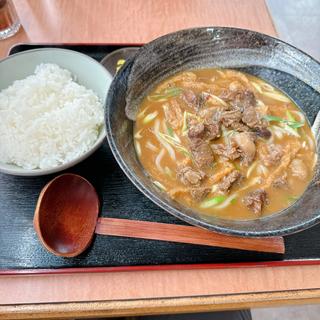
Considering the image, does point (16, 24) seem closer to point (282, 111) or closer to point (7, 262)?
point (7, 262)

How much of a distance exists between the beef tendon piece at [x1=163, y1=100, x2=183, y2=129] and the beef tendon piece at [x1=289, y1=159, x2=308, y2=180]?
0.53 m

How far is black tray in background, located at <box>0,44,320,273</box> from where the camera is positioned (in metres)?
1.32

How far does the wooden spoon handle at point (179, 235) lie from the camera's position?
1.36 meters

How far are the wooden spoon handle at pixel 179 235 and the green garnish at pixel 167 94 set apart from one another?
0.64 meters

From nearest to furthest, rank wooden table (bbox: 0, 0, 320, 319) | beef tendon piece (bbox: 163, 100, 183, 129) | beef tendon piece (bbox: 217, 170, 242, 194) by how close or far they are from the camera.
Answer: wooden table (bbox: 0, 0, 320, 319) < beef tendon piece (bbox: 217, 170, 242, 194) < beef tendon piece (bbox: 163, 100, 183, 129)

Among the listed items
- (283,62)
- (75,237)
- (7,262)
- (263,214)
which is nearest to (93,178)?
(75,237)

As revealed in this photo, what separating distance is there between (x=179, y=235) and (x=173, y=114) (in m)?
0.60

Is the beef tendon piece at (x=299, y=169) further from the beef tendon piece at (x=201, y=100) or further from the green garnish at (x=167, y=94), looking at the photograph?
the green garnish at (x=167, y=94)

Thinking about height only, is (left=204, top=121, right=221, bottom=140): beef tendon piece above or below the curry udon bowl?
below

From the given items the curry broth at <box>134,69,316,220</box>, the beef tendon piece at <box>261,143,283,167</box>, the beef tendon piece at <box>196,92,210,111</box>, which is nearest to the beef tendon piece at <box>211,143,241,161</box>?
the curry broth at <box>134,69,316,220</box>

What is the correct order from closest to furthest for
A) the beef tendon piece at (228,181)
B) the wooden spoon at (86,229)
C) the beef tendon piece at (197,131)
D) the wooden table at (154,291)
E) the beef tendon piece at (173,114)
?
the wooden table at (154,291), the wooden spoon at (86,229), the beef tendon piece at (228,181), the beef tendon piece at (197,131), the beef tendon piece at (173,114)

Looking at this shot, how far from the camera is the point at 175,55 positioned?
1.76 metres

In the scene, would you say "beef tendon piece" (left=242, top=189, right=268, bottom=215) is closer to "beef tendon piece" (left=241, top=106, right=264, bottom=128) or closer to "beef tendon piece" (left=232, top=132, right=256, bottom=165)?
"beef tendon piece" (left=232, top=132, right=256, bottom=165)

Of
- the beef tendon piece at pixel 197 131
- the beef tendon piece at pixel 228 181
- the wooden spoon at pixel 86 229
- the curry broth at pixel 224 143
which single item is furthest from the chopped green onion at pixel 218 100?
the wooden spoon at pixel 86 229
